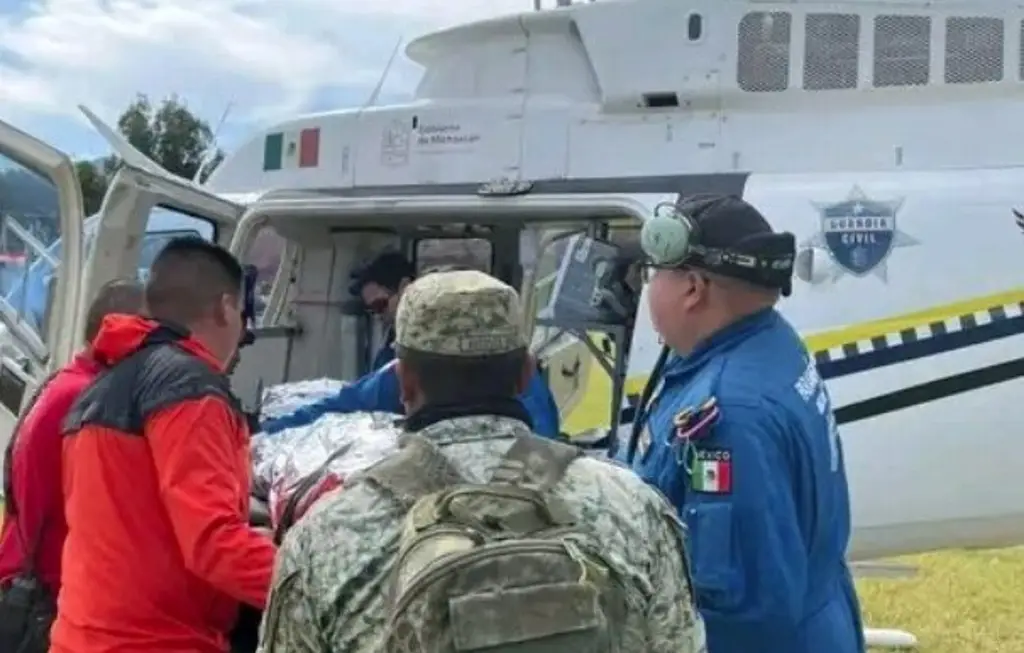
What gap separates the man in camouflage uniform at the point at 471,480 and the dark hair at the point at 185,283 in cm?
119

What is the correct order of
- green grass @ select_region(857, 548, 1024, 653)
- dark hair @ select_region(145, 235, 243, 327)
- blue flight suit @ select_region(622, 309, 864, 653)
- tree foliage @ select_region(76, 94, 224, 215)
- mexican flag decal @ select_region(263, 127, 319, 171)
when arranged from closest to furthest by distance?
1. blue flight suit @ select_region(622, 309, 864, 653)
2. dark hair @ select_region(145, 235, 243, 327)
3. mexican flag decal @ select_region(263, 127, 319, 171)
4. green grass @ select_region(857, 548, 1024, 653)
5. tree foliage @ select_region(76, 94, 224, 215)

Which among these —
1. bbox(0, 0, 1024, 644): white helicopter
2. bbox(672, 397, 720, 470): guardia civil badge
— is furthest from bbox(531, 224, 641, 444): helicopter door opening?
bbox(672, 397, 720, 470): guardia civil badge

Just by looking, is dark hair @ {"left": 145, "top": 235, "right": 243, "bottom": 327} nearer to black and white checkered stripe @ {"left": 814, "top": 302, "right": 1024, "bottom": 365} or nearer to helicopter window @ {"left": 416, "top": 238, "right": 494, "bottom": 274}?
black and white checkered stripe @ {"left": 814, "top": 302, "right": 1024, "bottom": 365}

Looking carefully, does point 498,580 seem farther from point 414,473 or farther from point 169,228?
point 169,228

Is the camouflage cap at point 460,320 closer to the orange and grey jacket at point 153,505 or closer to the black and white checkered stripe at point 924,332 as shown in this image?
the orange and grey jacket at point 153,505

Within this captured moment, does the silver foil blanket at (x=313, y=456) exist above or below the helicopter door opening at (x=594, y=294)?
below

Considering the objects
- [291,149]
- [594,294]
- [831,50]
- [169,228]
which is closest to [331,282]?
[291,149]

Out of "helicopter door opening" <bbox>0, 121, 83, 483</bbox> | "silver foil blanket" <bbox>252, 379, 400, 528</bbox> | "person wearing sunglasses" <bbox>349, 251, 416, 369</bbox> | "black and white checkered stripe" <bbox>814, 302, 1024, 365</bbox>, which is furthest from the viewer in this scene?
"person wearing sunglasses" <bbox>349, 251, 416, 369</bbox>

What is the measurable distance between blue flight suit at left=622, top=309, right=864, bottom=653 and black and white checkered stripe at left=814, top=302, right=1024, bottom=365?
6.49 ft

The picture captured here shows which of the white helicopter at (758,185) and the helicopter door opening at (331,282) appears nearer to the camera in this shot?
the white helicopter at (758,185)

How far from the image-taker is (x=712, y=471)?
2602 millimetres

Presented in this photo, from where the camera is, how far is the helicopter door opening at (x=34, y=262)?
5.59 metres

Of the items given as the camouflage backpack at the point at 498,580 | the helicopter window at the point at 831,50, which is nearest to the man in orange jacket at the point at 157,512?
the camouflage backpack at the point at 498,580

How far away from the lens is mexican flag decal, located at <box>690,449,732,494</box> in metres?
2.58
